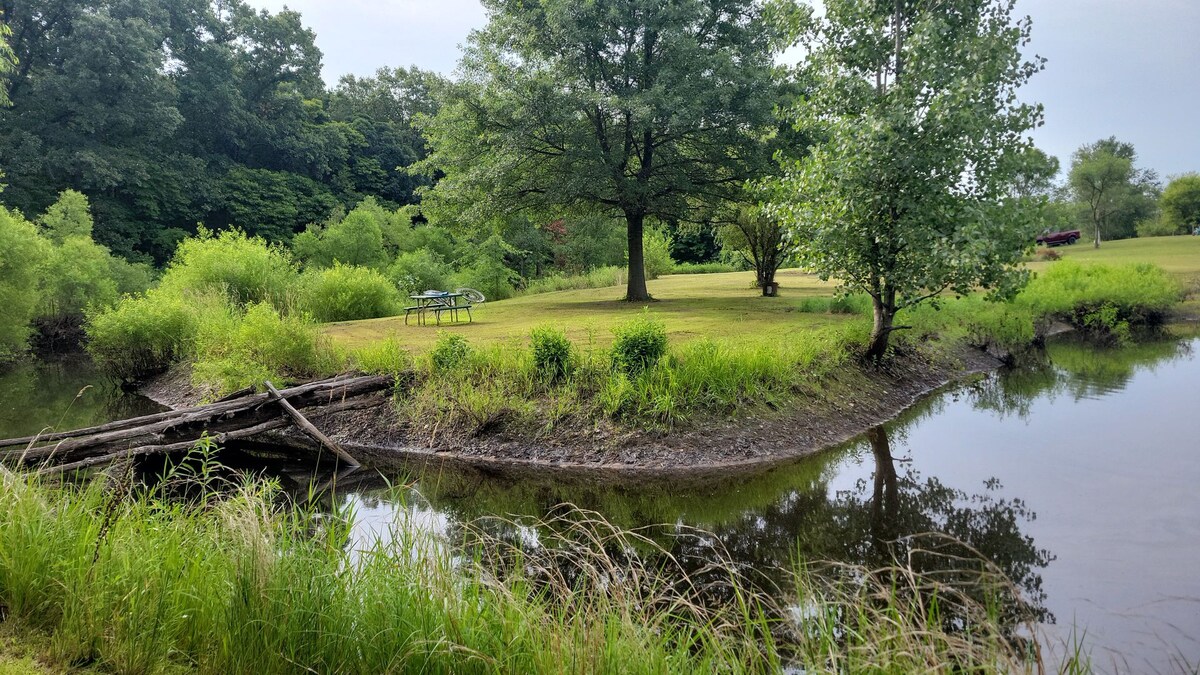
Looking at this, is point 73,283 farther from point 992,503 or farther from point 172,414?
point 992,503

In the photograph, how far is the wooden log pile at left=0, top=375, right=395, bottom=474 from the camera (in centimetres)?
774

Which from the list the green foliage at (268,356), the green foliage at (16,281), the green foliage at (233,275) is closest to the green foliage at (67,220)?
the green foliage at (16,281)

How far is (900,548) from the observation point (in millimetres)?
5918

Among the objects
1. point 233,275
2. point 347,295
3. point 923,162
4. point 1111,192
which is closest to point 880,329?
point 923,162

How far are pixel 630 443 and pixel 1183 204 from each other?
60.3 metres

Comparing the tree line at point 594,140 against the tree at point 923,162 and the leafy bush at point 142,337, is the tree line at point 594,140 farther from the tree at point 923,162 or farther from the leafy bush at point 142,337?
the leafy bush at point 142,337

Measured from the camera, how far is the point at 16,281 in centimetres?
1828

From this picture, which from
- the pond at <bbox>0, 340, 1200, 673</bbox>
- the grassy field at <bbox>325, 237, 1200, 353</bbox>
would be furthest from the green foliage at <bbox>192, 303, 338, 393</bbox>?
the pond at <bbox>0, 340, 1200, 673</bbox>

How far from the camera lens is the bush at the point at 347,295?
21.7m

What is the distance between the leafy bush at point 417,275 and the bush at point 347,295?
5.96 m

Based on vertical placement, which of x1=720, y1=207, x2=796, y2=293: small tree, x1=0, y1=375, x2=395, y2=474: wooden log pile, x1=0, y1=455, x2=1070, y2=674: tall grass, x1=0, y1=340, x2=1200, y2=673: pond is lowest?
x1=0, y1=340, x2=1200, y2=673: pond

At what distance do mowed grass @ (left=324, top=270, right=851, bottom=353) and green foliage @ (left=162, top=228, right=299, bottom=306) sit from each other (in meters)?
2.64

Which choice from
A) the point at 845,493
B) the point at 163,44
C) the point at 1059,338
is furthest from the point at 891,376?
the point at 163,44

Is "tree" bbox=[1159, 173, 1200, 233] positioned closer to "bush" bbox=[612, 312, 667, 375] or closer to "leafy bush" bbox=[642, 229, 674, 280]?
"leafy bush" bbox=[642, 229, 674, 280]
